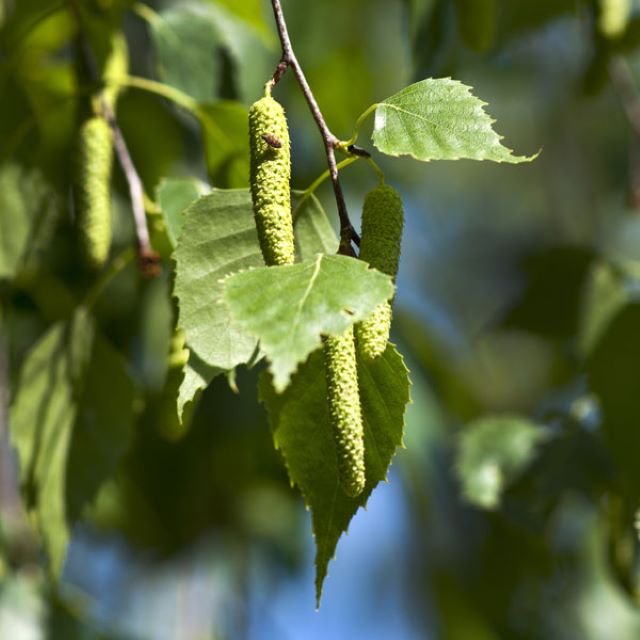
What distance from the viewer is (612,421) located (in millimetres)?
1483

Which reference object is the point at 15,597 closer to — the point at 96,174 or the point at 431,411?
the point at 96,174

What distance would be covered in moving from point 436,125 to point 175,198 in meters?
0.34

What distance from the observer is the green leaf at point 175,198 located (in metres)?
1.12

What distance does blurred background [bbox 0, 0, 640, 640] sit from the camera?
4.68 feet

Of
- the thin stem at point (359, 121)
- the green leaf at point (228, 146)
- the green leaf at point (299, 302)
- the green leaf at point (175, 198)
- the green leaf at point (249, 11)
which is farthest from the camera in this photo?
the green leaf at point (249, 11)

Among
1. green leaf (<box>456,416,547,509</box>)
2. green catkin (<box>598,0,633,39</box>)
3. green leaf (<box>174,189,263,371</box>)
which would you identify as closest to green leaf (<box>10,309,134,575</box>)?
green leaf (<box>174,189,263,371</box>)

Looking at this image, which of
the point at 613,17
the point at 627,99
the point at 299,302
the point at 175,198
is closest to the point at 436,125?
the point at 299,302

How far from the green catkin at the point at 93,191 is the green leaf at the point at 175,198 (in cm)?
10

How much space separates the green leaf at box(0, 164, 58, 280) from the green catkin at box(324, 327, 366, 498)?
620mm

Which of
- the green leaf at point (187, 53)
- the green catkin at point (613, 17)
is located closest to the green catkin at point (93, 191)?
the green leaf at point (187, 53)

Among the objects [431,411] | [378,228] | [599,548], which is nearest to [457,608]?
[599,548]

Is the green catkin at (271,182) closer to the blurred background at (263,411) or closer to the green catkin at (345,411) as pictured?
the green catkin at (345,411)

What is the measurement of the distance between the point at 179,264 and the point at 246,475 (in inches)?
57.7

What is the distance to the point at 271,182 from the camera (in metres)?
0.89
